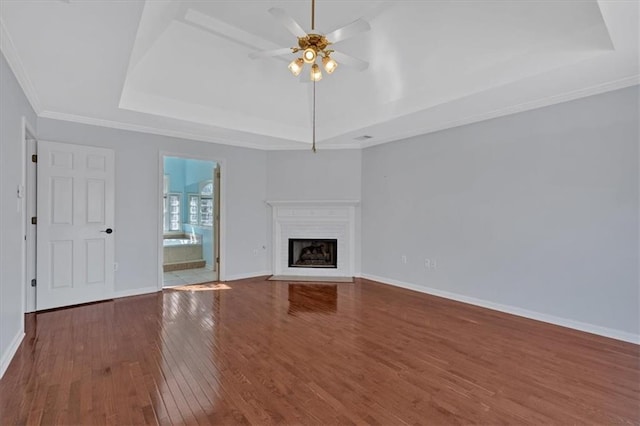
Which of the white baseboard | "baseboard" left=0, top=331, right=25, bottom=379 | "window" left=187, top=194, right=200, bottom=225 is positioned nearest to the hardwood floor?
"baseboard" left=0, top=331, right=25, bottom=379

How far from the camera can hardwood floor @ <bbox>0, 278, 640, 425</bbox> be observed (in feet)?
6.45

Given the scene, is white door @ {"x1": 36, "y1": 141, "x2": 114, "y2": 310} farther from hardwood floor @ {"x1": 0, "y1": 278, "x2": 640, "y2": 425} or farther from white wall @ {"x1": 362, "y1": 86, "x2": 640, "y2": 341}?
white wall @ {"x1": 362, "y1": 86, "x2": 640, "y2": 341}

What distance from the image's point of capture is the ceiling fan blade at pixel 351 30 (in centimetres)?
230

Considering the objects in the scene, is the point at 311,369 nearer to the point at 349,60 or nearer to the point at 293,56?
the point at 349,60

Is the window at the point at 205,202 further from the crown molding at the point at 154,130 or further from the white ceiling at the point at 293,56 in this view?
the white ceiling at the point at 293,56

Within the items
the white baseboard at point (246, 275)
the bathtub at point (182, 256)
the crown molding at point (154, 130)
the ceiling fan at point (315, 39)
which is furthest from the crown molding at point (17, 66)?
the bathtub at point (182, 256)

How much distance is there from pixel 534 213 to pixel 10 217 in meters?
5.22

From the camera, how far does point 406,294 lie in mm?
4777

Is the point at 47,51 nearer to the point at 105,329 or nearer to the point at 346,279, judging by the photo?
the point at 105,329

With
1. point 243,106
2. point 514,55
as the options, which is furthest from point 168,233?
point 514,55

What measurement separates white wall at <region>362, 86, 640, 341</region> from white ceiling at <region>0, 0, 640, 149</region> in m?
0.30

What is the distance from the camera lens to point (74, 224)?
161 inches

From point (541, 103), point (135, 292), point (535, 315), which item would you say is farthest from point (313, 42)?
point (135, 292)

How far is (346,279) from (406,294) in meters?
1.26
